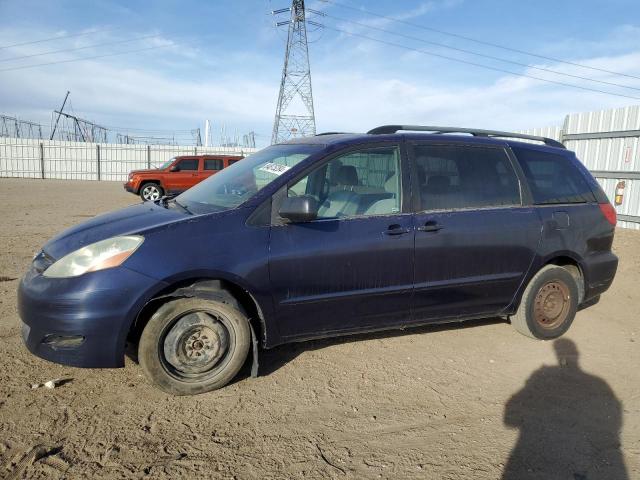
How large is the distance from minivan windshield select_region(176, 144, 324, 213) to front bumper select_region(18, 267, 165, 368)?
0.76m

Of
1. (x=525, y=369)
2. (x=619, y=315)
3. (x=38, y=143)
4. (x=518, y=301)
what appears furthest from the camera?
(x=38, y=143)

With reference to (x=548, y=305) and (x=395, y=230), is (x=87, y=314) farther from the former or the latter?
(x=548, y=305)

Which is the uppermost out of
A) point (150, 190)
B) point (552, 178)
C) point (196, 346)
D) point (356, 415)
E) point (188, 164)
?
point (188, 164)

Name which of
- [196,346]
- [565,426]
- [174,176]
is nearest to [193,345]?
[196,346]

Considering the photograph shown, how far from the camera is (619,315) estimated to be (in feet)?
15.7

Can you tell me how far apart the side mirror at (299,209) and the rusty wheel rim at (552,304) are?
2288 millimetres

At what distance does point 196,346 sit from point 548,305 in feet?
9.95

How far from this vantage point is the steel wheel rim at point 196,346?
293 centimetres

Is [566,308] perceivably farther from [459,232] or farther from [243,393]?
[243,393]

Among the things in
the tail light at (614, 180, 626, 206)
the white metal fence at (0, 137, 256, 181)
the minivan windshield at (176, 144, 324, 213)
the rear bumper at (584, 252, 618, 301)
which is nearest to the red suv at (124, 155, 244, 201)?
the tail light at (614, 180, 626, 206)

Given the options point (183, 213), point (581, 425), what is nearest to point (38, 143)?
point (183, 213)

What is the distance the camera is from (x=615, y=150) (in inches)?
375

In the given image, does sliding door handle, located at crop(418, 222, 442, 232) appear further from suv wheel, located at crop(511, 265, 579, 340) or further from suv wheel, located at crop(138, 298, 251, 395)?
suv wheel, located at crop(138, 298, 251, 395)

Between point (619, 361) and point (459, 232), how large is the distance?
170 centimetres
